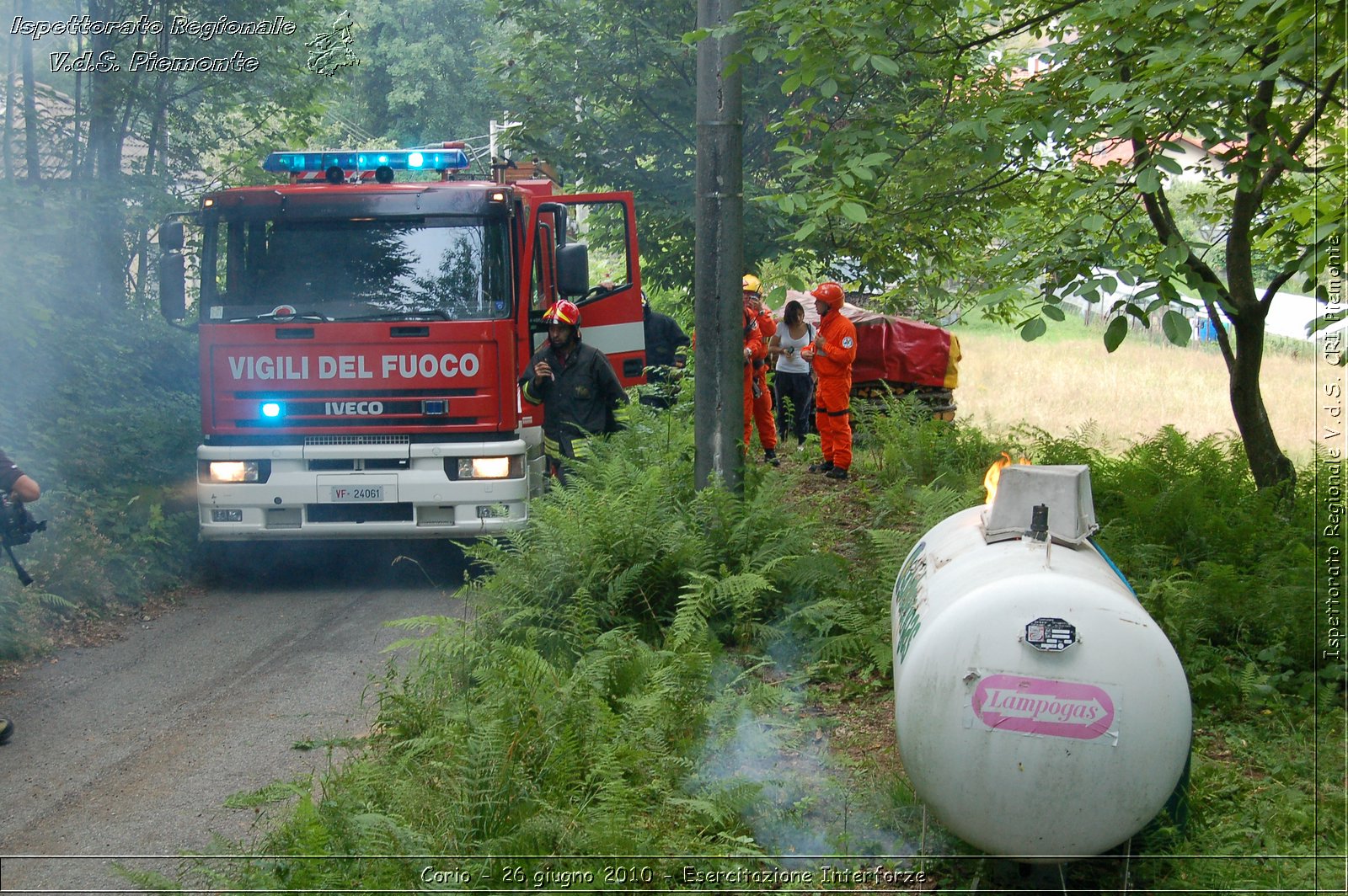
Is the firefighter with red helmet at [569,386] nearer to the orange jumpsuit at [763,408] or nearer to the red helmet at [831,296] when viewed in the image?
the orange jumpsuit at [763,408]

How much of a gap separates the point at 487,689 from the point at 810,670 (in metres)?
1.82

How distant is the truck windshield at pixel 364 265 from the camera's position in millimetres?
8609

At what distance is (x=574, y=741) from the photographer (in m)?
4.66

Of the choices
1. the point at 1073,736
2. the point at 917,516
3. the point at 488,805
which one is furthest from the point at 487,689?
the point at 917,516

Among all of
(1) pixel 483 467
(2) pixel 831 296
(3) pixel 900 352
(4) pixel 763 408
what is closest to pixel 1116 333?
(1) pixel 483 467

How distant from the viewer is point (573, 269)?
8750 mm

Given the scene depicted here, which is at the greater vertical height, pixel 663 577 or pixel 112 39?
pixel 112 39

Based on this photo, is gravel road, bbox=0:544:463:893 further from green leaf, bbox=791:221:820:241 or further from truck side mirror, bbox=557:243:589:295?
green leaf, bbox=791:221:820:241

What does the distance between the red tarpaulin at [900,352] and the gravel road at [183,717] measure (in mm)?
7706

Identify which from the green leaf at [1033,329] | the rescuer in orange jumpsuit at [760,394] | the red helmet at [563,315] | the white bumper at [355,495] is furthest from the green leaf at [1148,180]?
the rescuer in orange jumpsuit at [760,394]

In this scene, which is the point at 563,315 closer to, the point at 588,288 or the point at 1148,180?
the point at 588,288

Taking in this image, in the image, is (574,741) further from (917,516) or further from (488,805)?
(917,516)

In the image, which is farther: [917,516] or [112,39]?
[112,39]

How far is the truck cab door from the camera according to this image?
8883 millimetres
